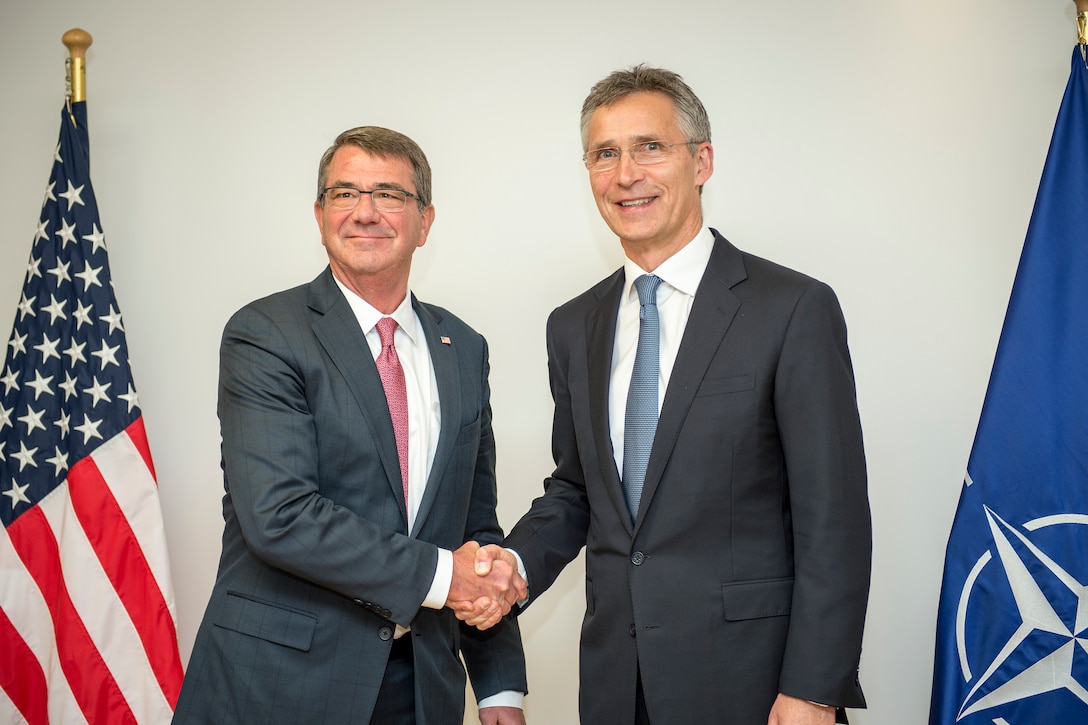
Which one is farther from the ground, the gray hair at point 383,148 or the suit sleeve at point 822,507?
the gray hair at point 383,148

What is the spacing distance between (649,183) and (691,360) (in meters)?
0.48

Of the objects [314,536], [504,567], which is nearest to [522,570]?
[504,567]

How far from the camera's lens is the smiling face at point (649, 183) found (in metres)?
2.43

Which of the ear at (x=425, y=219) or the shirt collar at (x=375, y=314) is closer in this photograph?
the shirt collar at (x=375, y=314)

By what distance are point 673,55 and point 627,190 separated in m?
1.35

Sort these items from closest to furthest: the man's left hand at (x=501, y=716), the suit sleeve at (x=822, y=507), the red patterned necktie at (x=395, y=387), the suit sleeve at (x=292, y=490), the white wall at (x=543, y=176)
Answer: the suit sleeve at (x=822, y=507), the suit sleeve at (x=292, y=490), the red patterned necktie at (x=395, y=387), the man's left hand at (x=501, y=716), the white wall at (x=543, y=176)

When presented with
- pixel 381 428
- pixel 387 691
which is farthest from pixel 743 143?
pixel 387 691

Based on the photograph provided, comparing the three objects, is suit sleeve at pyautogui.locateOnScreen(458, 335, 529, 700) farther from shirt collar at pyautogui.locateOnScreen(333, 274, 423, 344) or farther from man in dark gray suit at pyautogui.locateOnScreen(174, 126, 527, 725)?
shirt collar at pyautogui.locateOnScreen(333, 274, 423, 344)

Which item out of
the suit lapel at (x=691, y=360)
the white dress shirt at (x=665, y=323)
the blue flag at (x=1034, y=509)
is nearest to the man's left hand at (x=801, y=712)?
the suit lapel at (x=691, y=360)

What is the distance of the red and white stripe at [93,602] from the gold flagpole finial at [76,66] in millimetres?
1169

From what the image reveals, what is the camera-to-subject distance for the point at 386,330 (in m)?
2.51

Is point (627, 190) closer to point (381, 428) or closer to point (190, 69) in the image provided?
point (381, 428)

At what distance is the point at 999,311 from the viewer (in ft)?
11.1

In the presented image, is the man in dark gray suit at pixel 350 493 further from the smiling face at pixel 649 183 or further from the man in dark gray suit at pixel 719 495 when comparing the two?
the smiling face at pixel 649 183
